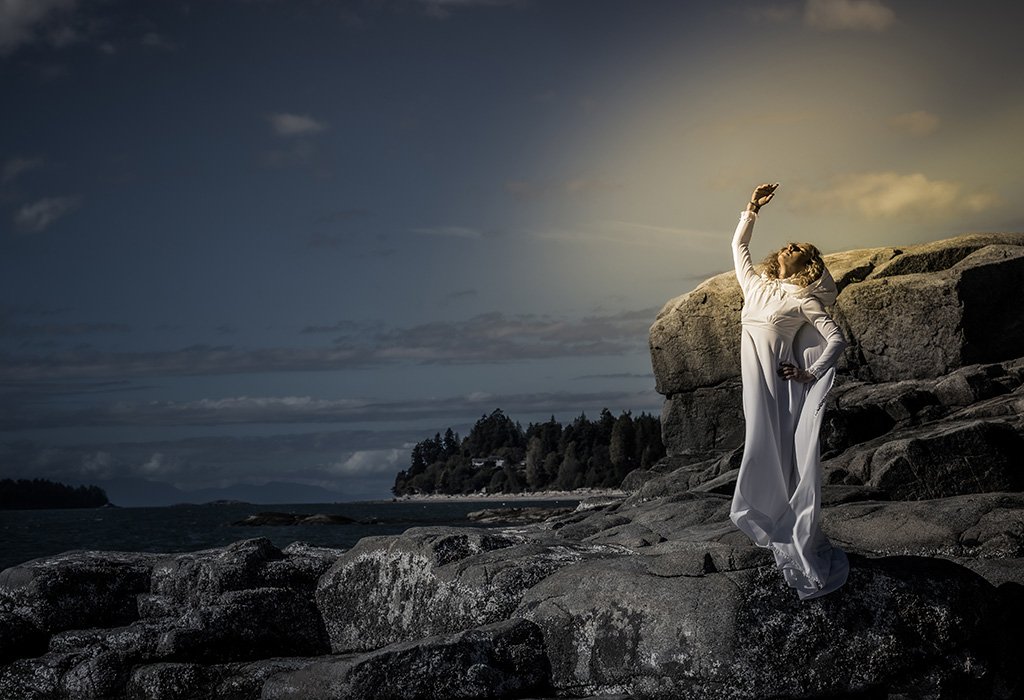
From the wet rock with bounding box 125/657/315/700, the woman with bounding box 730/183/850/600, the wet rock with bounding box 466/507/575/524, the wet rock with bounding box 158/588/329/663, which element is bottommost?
the wet rock with bounding box 466/507/575/524

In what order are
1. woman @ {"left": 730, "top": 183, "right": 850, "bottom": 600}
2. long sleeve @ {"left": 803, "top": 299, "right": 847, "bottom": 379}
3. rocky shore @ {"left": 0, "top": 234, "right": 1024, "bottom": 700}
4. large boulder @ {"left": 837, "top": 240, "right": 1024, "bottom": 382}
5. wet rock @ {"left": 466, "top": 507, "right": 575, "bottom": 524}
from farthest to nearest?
1. wet rock @ {"left": 466, "top": 507, "right": 575, "bottom": 524}
2. large boulder @ {"left": 837, "top": 240, "right": 1024, "bottom": 382}
3. long sleeve @ {"left": 803, "top": 299, "right": 847, "bottom": 379}
4. woman @ {"left": 730, "top": 183, "right": 850, "bottom": 600}
5. rocky shore @ {"left": 0, "top": 234, "right": 1024, "bottom": 700}

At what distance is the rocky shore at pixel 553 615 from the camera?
11.2m

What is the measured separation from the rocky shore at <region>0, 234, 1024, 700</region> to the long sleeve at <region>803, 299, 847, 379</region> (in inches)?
85.7

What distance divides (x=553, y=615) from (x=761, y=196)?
5.29 metres

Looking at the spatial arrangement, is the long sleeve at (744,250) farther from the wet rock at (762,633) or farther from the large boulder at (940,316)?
the large boulder at (940,316)

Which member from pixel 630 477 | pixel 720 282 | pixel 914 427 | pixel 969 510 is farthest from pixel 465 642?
pixel 720 282

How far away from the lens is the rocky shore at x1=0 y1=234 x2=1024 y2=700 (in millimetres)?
11242

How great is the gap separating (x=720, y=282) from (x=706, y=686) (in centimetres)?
4138

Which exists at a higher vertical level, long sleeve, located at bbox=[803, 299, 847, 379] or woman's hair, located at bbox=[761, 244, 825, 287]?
woman's hair, located at bbox=[761, 244, 825, 287]

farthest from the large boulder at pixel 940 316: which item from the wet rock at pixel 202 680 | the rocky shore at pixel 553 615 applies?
the wet rock at pixel 202 680

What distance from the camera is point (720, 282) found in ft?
168

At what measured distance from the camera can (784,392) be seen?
12.4m

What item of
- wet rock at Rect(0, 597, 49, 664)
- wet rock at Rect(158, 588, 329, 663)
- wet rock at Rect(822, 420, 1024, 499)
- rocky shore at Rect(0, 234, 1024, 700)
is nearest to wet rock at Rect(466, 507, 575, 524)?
wet rock at Rect(822, 420, 1024, 499)

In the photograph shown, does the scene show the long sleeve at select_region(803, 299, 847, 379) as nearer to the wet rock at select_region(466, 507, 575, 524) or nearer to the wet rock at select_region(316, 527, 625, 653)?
the wet rock at select_region(316, 527, 625, 653)
